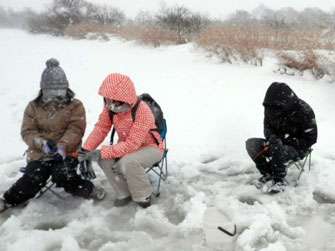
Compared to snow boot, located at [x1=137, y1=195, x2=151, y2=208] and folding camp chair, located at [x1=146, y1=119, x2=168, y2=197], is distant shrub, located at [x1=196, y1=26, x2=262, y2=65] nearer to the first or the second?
folding camp chair, located at [x1=146, y1=119, x2=168, y2=197]

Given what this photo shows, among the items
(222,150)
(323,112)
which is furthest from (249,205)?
(323,112)

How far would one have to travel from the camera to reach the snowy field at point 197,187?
3098 millimetres

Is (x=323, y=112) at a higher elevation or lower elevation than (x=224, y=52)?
lower

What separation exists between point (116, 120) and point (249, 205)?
5.54ft

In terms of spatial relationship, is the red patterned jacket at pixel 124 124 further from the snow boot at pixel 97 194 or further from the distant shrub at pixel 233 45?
the distant shrub at pixel 233 45

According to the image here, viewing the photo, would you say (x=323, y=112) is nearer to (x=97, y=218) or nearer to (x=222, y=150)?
(x=222, y=150)

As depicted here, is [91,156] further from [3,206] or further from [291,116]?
[291,116]

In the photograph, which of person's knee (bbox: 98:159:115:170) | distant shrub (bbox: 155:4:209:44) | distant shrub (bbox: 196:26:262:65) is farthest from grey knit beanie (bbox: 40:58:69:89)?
distant shrub (bbox: 155:4:209:44)

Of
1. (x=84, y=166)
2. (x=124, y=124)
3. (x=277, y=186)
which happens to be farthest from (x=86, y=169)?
(x=277, y=186)

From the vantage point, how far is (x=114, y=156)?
3.41 m

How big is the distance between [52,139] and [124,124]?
2.77ft

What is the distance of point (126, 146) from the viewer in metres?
3.40

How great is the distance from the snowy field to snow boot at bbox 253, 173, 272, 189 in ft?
0.26

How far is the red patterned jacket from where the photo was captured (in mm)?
3273
